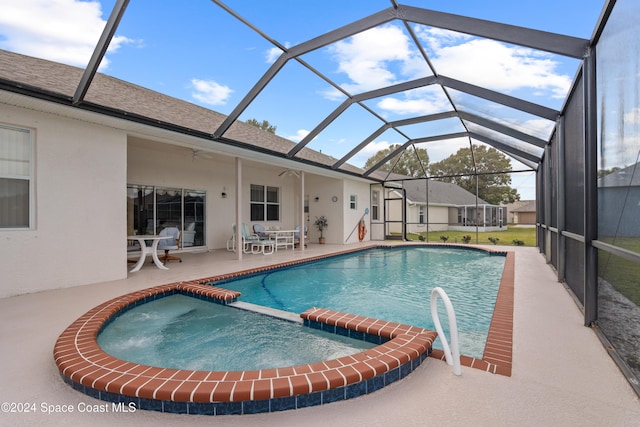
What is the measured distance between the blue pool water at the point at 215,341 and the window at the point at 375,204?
12.2m

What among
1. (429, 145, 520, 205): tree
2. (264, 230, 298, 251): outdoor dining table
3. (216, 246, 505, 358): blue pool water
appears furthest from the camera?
(429, 145, 520, 205): tree

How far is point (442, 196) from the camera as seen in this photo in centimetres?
2538

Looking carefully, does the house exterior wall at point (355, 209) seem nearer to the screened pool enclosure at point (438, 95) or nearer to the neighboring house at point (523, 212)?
the screened pool enclosure at point (438, 95)

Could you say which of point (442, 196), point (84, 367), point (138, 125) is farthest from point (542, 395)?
point (442, 196)

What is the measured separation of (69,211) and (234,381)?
191 inches

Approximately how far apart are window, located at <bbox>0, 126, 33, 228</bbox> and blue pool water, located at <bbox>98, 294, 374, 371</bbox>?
2410 mm

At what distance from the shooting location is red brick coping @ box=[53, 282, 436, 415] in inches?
77.5

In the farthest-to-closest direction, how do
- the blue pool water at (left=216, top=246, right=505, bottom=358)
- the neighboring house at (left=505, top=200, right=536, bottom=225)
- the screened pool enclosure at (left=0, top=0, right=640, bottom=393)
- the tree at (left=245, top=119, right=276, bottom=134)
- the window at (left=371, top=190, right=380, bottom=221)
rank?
the neighboring house at (left=505, top=200, right=536, bottom=225), the tree at (left=245, top=119, right=276, bottom=134), the window at (left=371, top=190, right=380, bottom=221), the blue pool water at (left=216, top=246, right=505, bottom=358), the screened pool enclosure at (left=0, top=0, right=640, bottom=393)

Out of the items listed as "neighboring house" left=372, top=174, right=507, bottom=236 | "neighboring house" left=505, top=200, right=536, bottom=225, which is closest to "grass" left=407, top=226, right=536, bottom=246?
"neighboring house" left=372, top=174, right=507, bottom=236

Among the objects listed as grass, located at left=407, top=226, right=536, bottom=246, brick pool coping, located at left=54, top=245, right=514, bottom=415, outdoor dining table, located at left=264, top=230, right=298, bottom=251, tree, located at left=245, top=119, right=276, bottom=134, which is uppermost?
tree, located at left=245, top=119, right=276, bottom=134

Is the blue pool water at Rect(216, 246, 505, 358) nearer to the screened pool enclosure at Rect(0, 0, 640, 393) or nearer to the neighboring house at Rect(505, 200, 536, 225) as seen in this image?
the screened pool enclosure at Rect(0, 0, 640, 393)

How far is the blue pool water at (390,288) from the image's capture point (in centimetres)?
423

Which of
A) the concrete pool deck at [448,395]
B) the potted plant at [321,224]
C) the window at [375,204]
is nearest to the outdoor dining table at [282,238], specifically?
the potted plant at [321,224]

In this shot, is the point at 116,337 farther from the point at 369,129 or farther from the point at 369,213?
the point at 369,213
